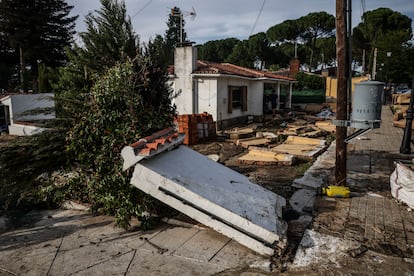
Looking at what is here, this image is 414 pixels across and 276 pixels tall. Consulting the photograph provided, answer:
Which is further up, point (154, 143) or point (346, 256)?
point (154, 143)

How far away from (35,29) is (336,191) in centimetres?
3323

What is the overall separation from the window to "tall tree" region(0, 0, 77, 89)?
20680 mm

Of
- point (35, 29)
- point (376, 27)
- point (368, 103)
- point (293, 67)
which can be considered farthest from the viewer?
point (376, 27)

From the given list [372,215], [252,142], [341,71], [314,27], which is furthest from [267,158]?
[314,27]

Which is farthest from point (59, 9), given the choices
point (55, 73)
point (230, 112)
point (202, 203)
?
point (202, 203)

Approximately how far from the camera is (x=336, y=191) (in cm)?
539

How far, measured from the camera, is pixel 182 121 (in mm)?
11922

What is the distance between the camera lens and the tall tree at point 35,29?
1123 inches

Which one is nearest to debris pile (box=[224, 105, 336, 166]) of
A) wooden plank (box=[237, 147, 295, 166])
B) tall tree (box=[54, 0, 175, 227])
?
wooden plank (box=[237, 147, 295, 166])

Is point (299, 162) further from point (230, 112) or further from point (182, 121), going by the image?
point (230, 112)

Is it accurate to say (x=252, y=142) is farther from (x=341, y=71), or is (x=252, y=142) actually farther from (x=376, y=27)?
(x=376, y=27)

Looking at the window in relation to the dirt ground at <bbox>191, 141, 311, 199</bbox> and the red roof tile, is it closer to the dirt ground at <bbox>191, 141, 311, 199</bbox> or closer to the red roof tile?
the dirt ground at <bbox>191, 141, 311, 199</bbox>

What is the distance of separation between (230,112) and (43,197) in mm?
11431

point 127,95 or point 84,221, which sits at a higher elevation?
Answer: point 127,95
